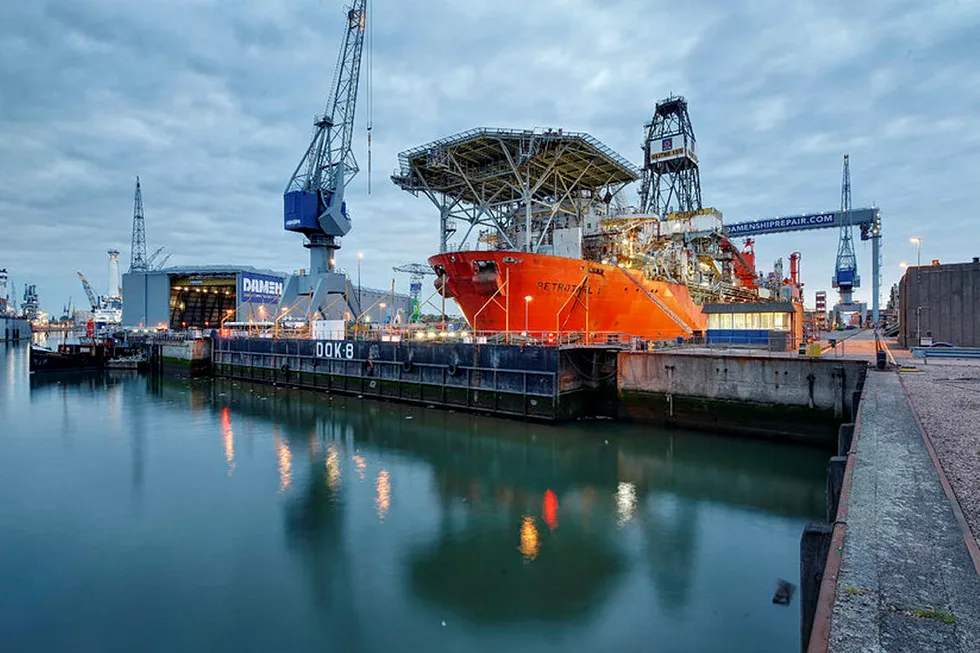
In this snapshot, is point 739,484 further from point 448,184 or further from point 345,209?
point 345,209

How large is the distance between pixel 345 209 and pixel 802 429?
4628 centimetres

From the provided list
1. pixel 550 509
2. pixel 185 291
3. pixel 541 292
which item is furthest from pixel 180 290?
pixel 550 509

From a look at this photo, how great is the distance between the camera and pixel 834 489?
8.32 meters

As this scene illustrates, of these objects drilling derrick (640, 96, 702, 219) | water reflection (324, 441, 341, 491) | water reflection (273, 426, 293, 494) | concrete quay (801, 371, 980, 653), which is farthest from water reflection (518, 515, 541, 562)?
drilling derrick (640, 96, 702, 219)

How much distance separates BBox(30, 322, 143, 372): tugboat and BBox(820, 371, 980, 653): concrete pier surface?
2553 inches

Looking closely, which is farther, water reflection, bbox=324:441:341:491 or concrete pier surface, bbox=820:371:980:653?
water reflection, bbox=324:441:341:491

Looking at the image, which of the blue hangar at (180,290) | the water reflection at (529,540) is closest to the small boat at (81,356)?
the blue hangar at (180,290)

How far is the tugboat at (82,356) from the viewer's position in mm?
50656

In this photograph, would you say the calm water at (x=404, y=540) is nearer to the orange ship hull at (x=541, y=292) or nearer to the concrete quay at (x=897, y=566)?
the concrete quay at (x=897, y=566)

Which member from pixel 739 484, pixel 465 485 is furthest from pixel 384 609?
pixel 739 484

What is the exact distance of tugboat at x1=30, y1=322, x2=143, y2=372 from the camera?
50656 millimetres

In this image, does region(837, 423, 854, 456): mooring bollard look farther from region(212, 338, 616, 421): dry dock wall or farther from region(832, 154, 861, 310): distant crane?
region(832, 154, 861, 310): distant crane

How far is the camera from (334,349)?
35.9 meters

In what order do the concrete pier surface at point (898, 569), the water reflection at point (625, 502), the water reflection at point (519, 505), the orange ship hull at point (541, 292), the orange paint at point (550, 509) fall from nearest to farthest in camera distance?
the concrete pier surface at point (898, 569) → the water reflection at point (519, 505) → the orange paint at point (550, 509) → the water reflection at point (625, 502) → the orange ship hull at point (541, 292)
